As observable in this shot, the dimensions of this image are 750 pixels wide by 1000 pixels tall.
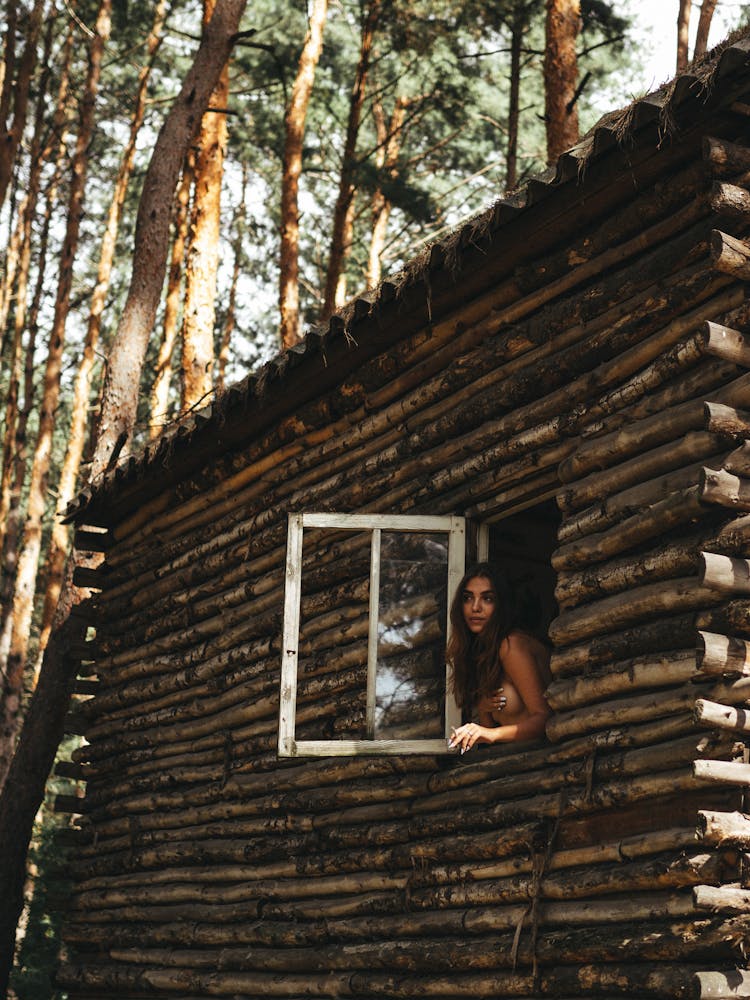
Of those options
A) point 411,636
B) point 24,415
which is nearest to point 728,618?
point 411,636

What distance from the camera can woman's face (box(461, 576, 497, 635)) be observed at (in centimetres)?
680

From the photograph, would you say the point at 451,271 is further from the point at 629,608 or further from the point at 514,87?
the point at 514,87

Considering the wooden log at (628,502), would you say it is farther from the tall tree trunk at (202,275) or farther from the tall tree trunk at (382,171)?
the tall tree trunk at (382,171)

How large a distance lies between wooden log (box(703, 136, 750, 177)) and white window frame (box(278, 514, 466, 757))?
2.28 metres

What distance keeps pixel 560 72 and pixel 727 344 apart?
29.8ft

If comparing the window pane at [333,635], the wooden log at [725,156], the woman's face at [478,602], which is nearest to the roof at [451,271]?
the wooden log at [725,156]

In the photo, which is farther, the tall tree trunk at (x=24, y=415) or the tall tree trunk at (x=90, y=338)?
the tall tree trunk at (x=90, y=338)

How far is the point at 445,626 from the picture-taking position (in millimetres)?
7047

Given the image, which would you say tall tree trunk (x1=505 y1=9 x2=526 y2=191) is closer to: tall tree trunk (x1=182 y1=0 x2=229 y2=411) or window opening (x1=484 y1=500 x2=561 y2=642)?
tall tree trunk (x1=182 y1=0 x2=229 y2=411)

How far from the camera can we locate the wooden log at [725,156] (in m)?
5.84

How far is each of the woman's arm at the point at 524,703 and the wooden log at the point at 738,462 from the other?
168 centimetres

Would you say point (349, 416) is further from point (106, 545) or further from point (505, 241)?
point (106, 545)

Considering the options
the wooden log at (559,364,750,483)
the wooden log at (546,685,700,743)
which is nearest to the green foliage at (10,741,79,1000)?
the wooden log at (546,685,700,743)

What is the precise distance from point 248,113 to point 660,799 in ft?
79.5
